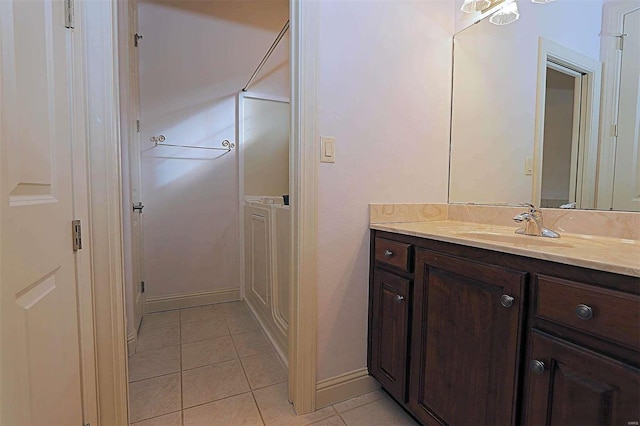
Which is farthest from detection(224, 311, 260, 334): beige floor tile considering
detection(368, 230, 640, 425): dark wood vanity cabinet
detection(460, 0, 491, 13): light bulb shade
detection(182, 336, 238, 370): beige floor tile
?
detection(460, 0, 491, 13): light bulb shade

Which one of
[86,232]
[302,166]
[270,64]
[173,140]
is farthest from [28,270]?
[270,64]

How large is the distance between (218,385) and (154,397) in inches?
11.9

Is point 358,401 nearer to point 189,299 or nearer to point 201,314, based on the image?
point 201,314

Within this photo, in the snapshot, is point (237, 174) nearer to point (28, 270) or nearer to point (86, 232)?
point (86, 232)

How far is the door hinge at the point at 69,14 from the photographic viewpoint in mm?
943

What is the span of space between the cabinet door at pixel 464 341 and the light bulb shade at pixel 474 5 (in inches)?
53.1

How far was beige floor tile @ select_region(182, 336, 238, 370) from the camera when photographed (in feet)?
5.88

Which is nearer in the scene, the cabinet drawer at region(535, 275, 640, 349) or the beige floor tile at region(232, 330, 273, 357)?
the cabinet drawer at region(535, 275, 640, 349)

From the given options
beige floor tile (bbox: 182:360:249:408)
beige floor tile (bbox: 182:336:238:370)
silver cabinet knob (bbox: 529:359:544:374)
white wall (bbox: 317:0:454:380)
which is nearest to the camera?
silver cabinet knob (bbox: 529:359:544:374)

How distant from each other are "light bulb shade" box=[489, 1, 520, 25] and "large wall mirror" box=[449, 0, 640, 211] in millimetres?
19

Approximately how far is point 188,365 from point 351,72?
1857 mm

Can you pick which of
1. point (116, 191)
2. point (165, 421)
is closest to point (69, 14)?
point (116, 191)

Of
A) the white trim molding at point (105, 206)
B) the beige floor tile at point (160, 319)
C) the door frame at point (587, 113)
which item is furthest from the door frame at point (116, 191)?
the beige floor tile at point (160, 319)

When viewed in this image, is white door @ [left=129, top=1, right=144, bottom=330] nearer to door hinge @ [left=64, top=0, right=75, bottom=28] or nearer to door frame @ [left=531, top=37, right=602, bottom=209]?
door hinge @ [left=64, top=0, right=75, bottom=28]
